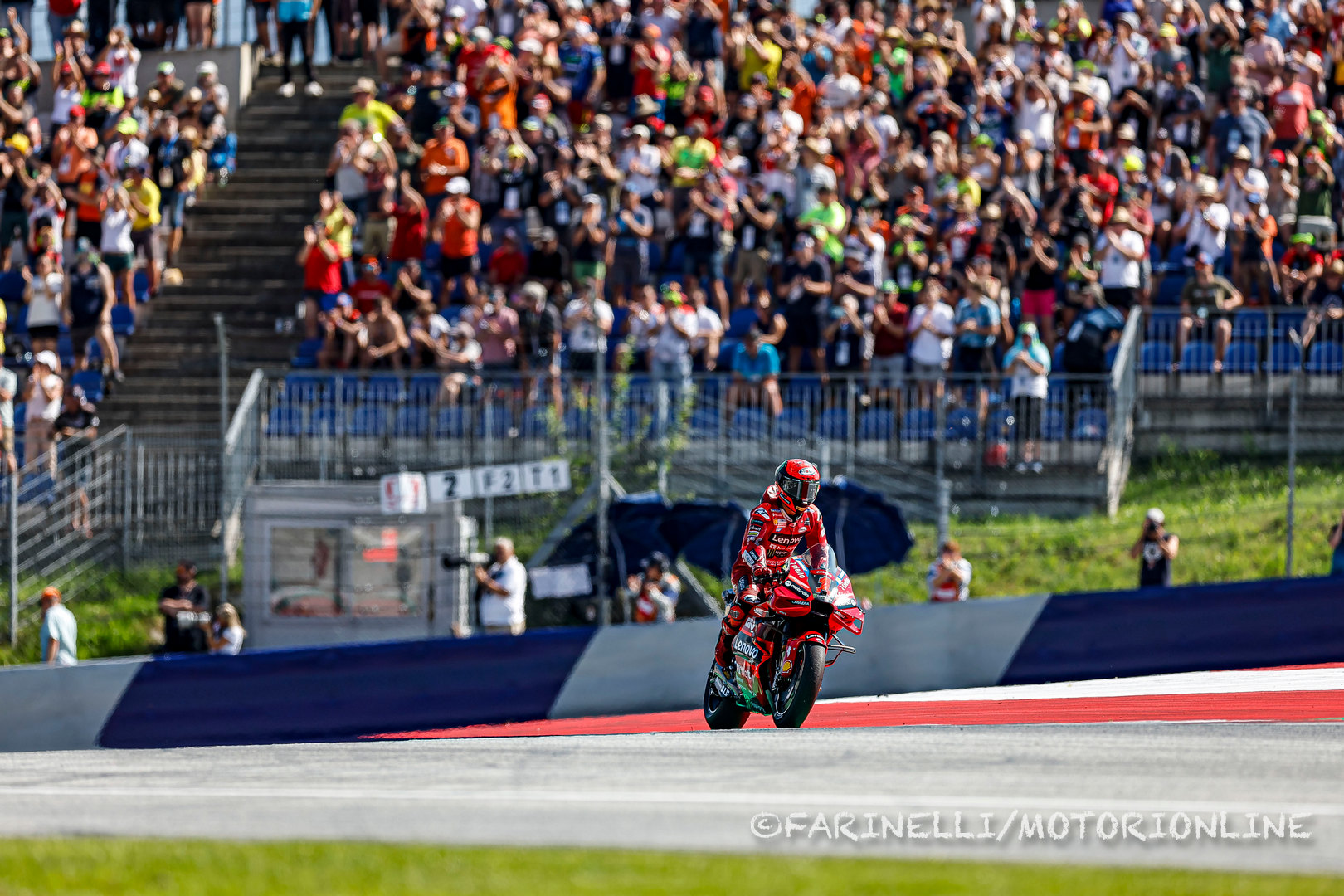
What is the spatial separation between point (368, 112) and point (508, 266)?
12.2ft

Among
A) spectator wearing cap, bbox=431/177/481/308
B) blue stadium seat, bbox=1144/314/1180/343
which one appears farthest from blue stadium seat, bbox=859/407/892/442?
spectator wearing cap, bbox=431/177/481/308

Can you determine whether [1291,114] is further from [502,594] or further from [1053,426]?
[502,594]

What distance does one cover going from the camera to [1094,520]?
1738 cm

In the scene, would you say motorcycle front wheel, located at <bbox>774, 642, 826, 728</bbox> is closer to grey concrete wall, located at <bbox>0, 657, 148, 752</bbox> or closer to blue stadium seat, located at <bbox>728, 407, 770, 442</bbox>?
grey concrete wall, located at <bbox>0, 657, 148, 752</bbox>

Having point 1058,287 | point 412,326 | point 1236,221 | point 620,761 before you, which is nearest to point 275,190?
point 412,326

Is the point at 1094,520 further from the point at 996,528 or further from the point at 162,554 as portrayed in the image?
the point at 162,554

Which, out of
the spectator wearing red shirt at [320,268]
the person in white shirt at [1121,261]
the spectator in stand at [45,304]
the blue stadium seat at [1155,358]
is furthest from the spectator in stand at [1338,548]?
the spectator in stand at [45,304]

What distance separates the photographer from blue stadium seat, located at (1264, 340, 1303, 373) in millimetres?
17984

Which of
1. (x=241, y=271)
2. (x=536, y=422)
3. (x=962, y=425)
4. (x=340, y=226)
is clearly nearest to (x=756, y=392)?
(x=962, y=425)

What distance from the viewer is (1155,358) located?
18.5m

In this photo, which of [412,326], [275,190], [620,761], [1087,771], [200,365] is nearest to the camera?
[1087,771]

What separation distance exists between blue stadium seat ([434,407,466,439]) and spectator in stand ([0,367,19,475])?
150 inches

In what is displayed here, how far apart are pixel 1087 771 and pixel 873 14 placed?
18.2 meters

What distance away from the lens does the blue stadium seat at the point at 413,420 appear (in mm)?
17000
